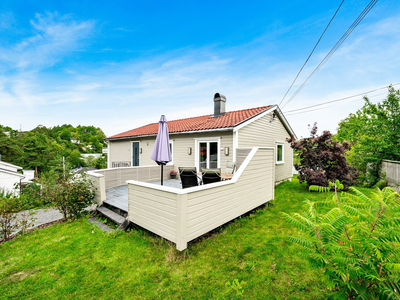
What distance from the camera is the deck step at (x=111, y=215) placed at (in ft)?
15.1

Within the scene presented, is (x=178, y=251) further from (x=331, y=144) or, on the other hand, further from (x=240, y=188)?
(x=331, y=144)

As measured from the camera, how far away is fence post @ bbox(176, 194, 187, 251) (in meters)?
3.14

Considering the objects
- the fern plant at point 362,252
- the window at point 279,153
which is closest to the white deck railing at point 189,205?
the fern plant at point 362,252

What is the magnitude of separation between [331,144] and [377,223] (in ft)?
27.4

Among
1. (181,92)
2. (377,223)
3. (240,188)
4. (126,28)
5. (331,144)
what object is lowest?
(240,188)

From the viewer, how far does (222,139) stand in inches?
336

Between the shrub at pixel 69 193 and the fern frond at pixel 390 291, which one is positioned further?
the shrub at pixel 69 193

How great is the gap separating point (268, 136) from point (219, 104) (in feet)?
11.7

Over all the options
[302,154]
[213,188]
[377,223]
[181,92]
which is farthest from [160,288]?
[181,92]

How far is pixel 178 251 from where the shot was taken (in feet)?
11.3

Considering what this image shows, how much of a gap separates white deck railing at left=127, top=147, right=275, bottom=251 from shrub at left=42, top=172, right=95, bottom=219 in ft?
7.08

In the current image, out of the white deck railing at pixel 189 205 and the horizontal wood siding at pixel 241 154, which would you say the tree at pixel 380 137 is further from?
the white deck railing at pixel 189 205

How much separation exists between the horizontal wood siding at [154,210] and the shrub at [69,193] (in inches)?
84.9

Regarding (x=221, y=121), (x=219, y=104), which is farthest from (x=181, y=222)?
(x=219, y=104)
